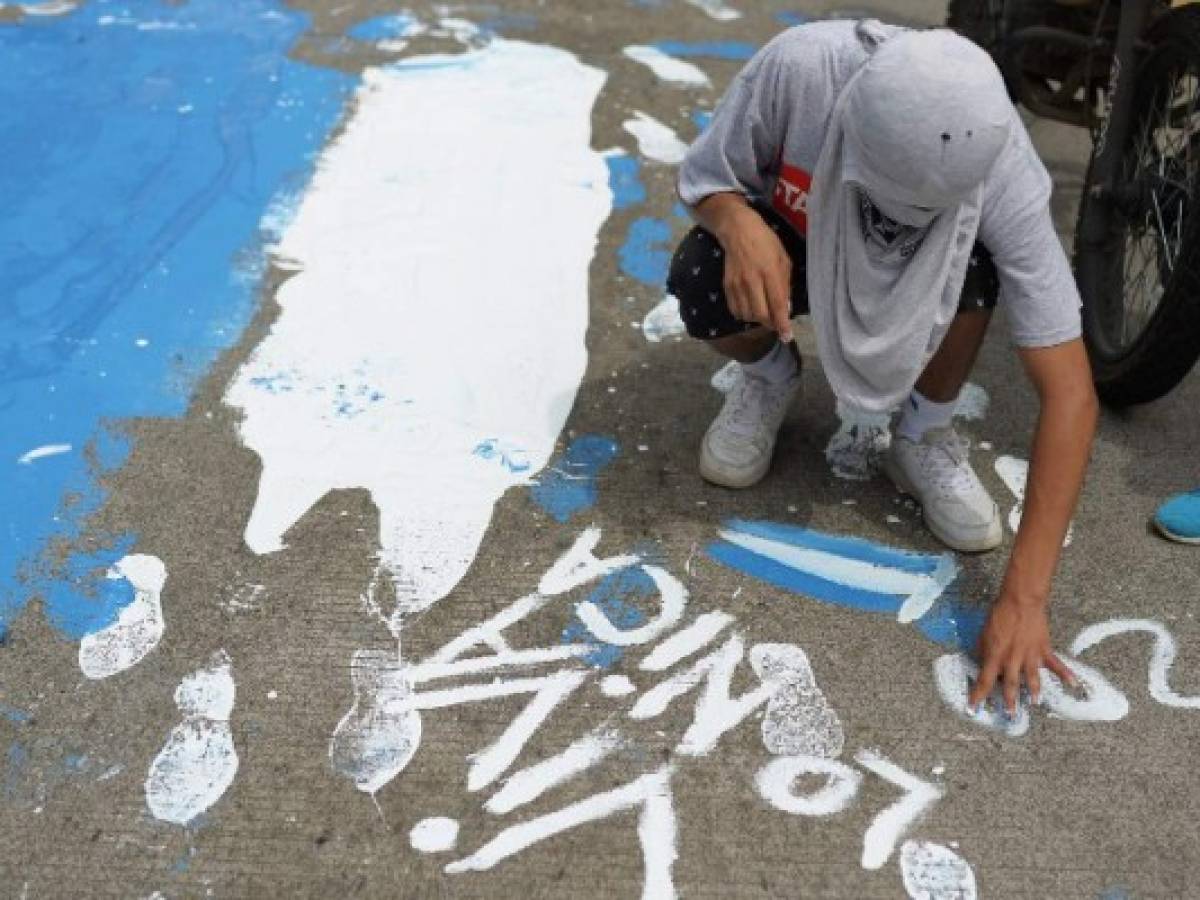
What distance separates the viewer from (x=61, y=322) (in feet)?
8.47

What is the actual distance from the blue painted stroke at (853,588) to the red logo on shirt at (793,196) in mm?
528

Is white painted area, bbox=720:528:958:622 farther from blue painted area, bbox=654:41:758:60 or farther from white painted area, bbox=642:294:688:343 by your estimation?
blue painted area, bbox=654:41:758:60

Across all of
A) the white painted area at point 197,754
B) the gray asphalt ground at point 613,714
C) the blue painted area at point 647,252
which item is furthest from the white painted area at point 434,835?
the blue painted area at point 647,252

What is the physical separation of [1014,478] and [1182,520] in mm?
300

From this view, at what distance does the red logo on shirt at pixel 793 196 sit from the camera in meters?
1.94

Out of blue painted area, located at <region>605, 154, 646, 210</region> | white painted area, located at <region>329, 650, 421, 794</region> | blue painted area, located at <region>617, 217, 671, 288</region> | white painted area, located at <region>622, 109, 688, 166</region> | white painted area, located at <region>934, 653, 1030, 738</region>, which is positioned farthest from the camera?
white painted area, located at <region>622, 109, 688, 166</region>

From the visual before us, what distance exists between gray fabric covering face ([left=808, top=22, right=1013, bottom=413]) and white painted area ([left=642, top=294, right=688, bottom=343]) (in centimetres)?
71

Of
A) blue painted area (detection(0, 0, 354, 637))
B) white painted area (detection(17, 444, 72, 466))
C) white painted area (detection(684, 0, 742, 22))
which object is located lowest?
white painted area (detection(17, 444, 72, 466))

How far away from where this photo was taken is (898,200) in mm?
1700

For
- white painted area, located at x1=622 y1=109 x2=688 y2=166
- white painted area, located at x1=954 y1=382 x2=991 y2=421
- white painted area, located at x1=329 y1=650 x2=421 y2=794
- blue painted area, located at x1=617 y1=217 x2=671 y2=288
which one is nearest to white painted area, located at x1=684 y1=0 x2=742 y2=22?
white painted area, located at x1=622 y1=109 x2=688 y2=166

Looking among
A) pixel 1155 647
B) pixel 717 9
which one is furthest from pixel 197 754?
pixel 717 9

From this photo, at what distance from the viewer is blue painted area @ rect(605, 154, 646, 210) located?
3.13m

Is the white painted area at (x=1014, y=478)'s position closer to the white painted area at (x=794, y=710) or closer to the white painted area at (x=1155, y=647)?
the white painted area at (x=1155, y=647)

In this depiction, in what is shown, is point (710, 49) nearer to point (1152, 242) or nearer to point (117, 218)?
point (1152, 242)
